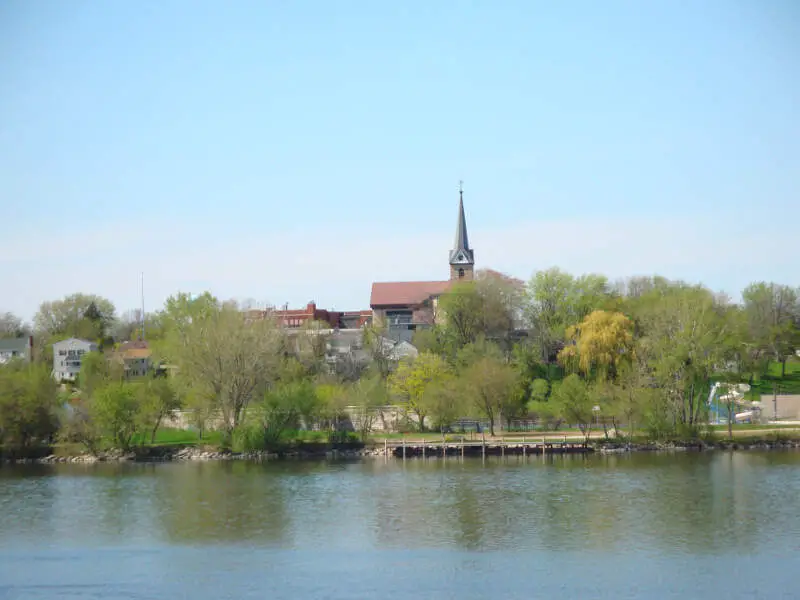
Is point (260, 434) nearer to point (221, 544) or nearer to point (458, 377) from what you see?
point (458, 377)

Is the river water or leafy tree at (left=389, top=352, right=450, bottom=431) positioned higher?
leafy tree at (left=389, top=352, right=450, bottom=431)

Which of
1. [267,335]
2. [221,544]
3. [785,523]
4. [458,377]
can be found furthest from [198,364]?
[785,523]

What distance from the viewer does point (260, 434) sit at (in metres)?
59.1

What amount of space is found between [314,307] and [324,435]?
234ft

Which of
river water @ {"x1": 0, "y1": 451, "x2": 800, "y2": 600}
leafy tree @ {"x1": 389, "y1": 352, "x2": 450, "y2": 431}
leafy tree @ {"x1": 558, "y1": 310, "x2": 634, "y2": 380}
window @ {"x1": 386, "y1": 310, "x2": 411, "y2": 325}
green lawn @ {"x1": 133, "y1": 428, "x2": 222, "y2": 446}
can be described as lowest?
river water @ {"x1": 0, "y1": 451, "x2": 800, "y2": 600}

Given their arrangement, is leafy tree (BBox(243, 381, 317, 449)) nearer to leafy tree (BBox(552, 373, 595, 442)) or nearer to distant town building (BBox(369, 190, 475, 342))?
leafy tree (BBox(552, 373, 595, 442))

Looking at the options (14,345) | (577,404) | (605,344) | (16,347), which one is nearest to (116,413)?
(577,404)

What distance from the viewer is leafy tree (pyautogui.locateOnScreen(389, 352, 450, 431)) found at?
6581 cm

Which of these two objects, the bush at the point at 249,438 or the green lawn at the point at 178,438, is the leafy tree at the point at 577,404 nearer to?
the bush at the point at 249,438

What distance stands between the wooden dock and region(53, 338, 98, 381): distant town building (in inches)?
2200

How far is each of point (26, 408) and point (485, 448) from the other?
90.4 feet

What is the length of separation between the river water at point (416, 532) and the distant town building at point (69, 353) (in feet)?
182

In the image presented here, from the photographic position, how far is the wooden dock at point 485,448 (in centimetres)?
5653

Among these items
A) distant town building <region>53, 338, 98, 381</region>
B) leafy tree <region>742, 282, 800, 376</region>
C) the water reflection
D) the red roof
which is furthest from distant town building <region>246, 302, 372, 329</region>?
the water reflection
